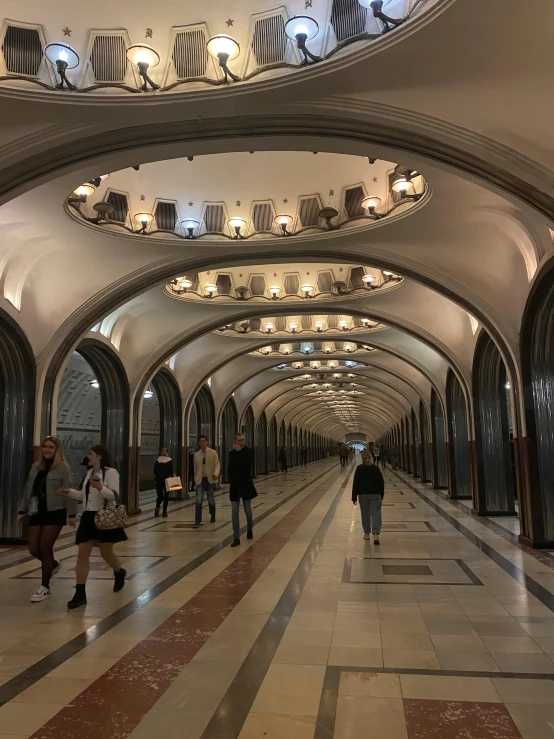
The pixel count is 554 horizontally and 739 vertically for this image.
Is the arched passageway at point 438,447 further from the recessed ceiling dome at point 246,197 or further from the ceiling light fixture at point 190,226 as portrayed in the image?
the ceiling light fixture at point 190,226

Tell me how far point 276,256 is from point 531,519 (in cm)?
538

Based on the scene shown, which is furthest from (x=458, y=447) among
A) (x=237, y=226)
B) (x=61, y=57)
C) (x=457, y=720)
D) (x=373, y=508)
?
(x=61, y=57)

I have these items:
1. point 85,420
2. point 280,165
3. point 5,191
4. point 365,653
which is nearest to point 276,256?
point 280,165

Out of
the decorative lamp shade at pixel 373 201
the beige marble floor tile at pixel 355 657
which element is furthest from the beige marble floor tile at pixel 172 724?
the decorative lamp shade at pixel 373 201

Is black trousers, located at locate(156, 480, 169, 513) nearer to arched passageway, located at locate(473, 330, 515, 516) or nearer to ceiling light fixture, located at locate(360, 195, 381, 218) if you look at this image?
arched passageway, located at locate(473, 330, 515, 516)

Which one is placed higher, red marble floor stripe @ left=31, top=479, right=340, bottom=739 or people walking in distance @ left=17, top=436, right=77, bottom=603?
people walking in distance @ left=17, top=436, right=77, bottom=603

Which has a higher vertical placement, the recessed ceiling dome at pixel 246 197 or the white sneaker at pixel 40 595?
the recessed ceiling dome at pixel 246 197

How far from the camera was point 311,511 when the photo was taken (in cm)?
1220

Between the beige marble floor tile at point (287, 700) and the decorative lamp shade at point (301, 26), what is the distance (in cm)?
470

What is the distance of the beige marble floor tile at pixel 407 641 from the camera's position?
4.03 meters

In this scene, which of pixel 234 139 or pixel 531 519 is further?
pixel 531 519

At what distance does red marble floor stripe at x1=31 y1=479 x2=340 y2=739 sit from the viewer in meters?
2.95

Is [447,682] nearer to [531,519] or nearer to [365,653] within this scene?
[365,653]

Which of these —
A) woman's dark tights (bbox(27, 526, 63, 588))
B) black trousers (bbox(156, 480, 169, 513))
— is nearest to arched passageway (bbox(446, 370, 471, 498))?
black trousers (bbox(156, 480, 169, 513))
